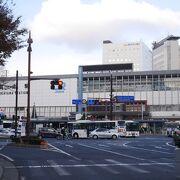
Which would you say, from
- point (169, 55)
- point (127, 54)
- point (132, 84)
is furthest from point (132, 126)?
point (169, 55)

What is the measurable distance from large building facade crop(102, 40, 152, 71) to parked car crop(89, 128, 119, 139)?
387 ft

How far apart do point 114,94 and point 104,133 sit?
74387 millimetres

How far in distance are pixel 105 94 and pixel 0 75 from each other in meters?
90.2

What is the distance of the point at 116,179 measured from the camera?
1510cm

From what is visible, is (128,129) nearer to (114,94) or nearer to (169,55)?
(114,94)

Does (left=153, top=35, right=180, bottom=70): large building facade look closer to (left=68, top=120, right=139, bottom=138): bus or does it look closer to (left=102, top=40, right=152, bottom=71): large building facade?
(left=102, top=40, right=152, bottom=71): large building facade

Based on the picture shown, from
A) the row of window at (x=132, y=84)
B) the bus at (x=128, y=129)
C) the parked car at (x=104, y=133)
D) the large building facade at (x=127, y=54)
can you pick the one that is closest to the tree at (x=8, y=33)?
the parked car at (x=104, y=133)

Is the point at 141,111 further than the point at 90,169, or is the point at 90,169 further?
the point at 141,111

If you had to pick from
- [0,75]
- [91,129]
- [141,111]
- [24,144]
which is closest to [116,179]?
[24,144]

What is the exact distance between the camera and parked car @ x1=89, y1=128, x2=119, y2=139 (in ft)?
209

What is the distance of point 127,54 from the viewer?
600 ft

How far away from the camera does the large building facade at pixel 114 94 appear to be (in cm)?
13275

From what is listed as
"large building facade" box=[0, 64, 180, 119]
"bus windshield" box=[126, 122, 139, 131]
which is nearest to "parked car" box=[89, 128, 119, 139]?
"bus windshield" box=[126, 122, 139, 131]

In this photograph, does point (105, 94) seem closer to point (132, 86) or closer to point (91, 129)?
point (132, 86)
